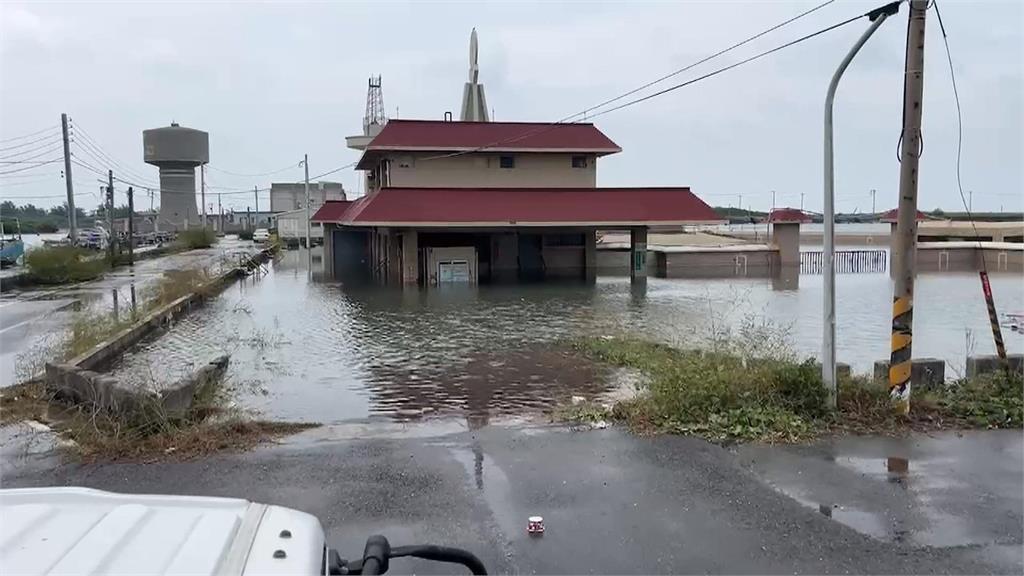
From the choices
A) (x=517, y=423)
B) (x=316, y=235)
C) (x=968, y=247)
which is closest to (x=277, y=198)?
(x=316, y=235)

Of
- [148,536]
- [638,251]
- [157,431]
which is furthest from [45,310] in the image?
[148,536]

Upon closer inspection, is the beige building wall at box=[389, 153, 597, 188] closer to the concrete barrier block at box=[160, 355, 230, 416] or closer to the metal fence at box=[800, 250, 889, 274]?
the metal fence at box=[800, 250, 889, 274]

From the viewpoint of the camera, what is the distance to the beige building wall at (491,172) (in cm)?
3108

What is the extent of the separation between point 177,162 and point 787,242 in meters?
81.0

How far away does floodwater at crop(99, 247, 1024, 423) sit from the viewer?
10.1 m

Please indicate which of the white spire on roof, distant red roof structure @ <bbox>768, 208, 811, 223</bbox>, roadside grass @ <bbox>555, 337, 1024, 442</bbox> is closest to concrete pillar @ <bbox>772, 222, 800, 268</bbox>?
distant red roof structure @ <bbox>768, 208, 811, 223</bbox>

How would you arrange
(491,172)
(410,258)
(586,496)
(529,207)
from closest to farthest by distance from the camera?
(586,496), (410,258), (529,207), (491,172)

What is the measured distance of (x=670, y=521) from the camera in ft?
17.0

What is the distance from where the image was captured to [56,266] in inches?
1155

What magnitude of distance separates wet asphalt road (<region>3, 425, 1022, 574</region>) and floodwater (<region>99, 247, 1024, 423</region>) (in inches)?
80.0

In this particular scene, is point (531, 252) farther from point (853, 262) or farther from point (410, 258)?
point (853, 262)

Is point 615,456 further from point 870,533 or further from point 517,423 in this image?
point 870,533

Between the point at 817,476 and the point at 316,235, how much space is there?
195 feet

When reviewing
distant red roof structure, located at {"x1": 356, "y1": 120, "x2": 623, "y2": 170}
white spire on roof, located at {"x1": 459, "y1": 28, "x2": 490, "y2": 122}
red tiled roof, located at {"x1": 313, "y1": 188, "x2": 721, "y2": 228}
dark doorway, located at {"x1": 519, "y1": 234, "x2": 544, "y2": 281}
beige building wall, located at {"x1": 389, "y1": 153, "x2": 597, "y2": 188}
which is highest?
white spire on roof, located at {"x1": 459, "y1": 28, "x2": 490, "y2": 122}
